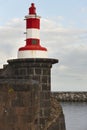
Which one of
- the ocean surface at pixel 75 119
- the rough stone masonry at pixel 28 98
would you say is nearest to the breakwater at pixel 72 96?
the ocean surface at pixel 75 119

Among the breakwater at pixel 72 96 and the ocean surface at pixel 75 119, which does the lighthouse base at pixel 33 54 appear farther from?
the breakwater at pixel 72 96

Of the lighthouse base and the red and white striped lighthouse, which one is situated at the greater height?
Result: the red and white striped lighthouse

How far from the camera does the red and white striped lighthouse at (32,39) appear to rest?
26.9ft

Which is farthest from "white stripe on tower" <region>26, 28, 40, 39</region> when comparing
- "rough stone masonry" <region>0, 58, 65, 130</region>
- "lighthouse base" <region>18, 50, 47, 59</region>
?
"rough stone masonry" <region>0, 58, 65, 130</region>

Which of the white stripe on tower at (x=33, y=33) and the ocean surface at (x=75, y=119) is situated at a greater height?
the white stripe on tower at (x=33, y=33)

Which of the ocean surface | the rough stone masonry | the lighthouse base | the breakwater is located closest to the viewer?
the rough stone masonry

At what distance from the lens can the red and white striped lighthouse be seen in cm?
821

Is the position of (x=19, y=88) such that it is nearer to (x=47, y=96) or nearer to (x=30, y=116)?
(x=30, y=116)

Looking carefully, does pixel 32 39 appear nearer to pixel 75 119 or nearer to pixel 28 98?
pixel 28 98

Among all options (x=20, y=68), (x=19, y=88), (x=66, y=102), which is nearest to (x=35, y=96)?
(x=19, y=88)

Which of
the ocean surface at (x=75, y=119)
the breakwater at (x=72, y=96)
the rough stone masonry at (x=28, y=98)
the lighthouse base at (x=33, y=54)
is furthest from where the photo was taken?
the breakwater at (x=72, y=96)

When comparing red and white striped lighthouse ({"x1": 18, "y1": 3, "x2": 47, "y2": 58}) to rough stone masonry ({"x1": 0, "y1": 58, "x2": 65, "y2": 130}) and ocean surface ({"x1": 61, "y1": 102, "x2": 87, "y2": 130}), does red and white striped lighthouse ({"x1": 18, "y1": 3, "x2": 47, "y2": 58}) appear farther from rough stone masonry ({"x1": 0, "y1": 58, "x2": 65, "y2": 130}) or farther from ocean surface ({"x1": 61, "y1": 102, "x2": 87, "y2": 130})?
ocean surface ({"x1": 61, "y1": 102, "x2": 87, "y2": 130})

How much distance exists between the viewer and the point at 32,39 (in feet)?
27.1

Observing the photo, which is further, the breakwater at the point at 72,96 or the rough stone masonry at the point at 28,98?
the breakwater at the point at 72,96
